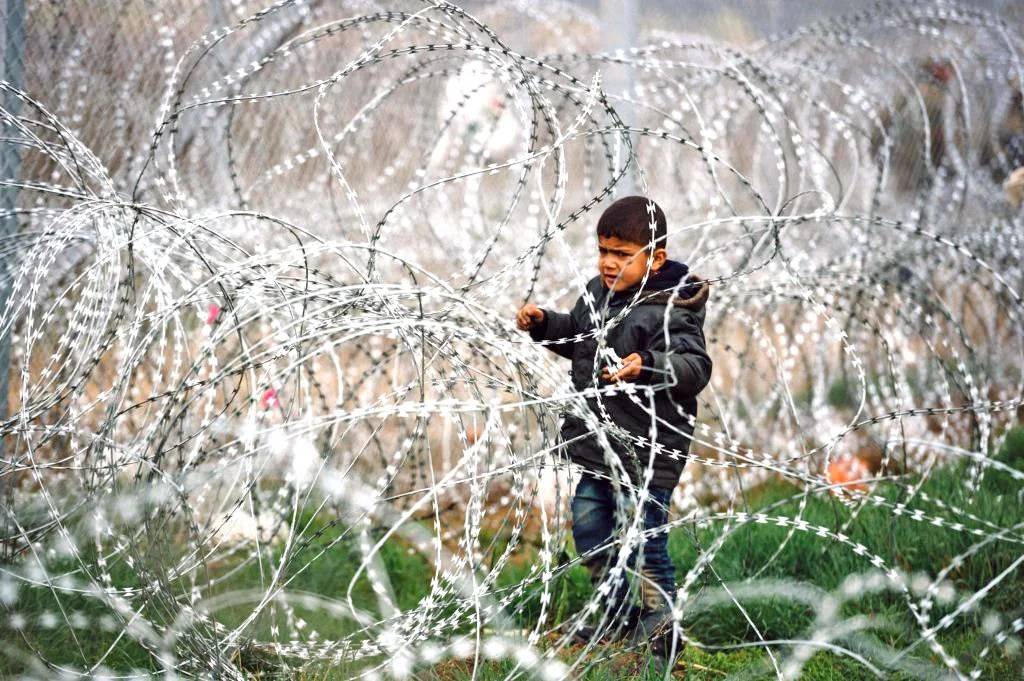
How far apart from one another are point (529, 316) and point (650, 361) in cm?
43

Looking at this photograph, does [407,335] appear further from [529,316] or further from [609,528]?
[609,528]

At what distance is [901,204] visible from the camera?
288 inches

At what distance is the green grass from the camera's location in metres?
2.65

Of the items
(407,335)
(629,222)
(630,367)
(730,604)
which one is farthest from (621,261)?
(730,604)

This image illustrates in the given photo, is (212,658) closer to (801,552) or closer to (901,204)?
(801,552)

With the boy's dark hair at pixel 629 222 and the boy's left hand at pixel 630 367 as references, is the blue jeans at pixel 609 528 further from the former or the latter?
the boy's dark hair at pixel 629 222

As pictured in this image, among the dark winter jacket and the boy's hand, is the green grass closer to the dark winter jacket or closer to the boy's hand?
the dark winter jacket

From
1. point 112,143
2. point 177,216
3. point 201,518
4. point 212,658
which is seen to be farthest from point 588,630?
point 112,143

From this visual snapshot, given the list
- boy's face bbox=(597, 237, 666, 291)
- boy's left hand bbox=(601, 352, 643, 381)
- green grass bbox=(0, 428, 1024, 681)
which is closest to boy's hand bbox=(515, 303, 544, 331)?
boy's face bbox=(597, 237, 666, 291)

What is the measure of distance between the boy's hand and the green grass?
0.72 meters

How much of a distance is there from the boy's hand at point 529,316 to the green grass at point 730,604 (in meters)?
0.72

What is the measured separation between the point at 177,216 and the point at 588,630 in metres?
1.70

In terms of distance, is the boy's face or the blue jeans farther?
the blue jeans

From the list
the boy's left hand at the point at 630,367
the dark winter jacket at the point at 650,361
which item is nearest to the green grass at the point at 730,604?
the dark winter jacket at the point at 650,361
